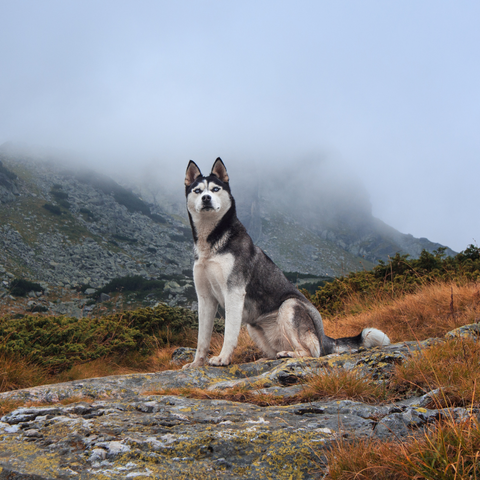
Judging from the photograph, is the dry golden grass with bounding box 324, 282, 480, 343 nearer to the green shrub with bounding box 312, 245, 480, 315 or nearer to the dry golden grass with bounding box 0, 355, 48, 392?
the green shrub with bounding box 312, 245, 480, 315

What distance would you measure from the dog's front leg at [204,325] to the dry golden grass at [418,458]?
413 cm

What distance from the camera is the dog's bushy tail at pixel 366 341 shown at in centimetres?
605

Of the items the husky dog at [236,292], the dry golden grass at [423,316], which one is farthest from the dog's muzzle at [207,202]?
the dry golden grass at [423,316]

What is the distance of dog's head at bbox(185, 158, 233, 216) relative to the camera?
243 inches

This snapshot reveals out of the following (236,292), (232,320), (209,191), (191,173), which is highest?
(191,173)

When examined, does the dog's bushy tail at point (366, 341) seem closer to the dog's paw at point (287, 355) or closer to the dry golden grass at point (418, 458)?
the dog's paw at point (287, 355)

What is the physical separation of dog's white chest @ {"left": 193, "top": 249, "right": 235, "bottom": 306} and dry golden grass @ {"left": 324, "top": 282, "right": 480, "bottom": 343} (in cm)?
354

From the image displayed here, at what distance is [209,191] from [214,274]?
1.51 m

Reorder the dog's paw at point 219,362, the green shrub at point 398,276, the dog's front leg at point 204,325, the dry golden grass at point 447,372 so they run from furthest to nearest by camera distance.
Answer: the green shrub at point 398,276 → the dog's front leg at point 204,325 → the dog's paw at point 219,362 → the dry golden grass at point 447,372

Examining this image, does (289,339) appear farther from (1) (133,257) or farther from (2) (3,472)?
(1) (133,257)

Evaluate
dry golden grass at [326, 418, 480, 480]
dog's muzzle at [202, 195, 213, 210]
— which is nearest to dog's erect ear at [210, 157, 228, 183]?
dog's muzzle at [202, 195, 213, 210]

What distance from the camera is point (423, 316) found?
741 centimetres

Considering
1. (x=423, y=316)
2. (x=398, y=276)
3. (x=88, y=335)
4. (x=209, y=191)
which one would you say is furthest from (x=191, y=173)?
(x=398, y=276)

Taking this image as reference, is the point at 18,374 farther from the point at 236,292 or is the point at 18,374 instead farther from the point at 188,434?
the point at 188,434
